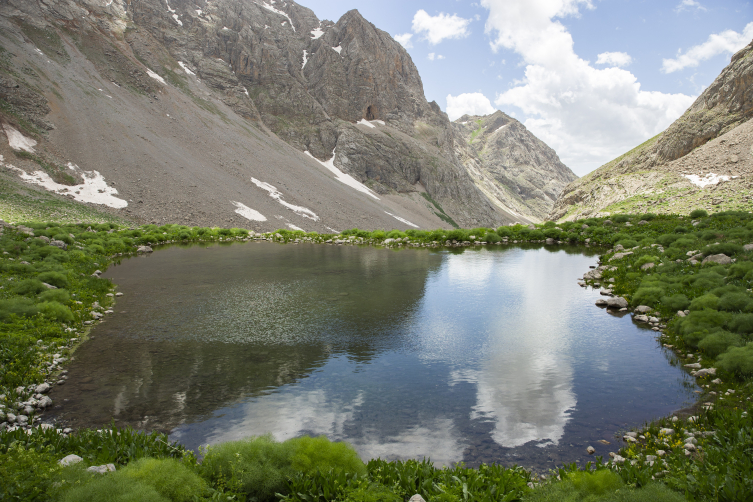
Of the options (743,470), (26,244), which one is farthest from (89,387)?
(26,244)

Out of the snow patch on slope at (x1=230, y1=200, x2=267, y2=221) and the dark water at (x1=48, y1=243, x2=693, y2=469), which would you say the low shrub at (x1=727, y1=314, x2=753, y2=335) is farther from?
the snow patch on slope at (x1=230, y1=200, x2=267, y2=221)

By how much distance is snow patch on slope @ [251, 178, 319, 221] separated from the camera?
78375mm

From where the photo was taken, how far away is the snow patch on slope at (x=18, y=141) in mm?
63500

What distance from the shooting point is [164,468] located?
5762 millimetres

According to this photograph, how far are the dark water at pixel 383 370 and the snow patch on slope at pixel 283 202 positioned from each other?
56.4 meters

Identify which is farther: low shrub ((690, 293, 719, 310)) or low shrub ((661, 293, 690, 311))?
low shrub ((661, 293, 690, 311))

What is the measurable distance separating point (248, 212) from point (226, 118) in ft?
165

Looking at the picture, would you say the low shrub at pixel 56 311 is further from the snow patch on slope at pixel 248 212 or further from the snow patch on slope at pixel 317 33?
the snow patch on slope at pixel 317 33

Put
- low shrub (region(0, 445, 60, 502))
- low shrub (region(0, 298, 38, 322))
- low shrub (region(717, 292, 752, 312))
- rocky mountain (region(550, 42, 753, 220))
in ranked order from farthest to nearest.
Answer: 1. rocky mountain (region(550, 42, 753, 220))
2. low shrub (region(717, 292, 752, 312))
3. low shrub (region(0, 298, 38, 322))
4. low shrub (region(0, 445, 60, 502))

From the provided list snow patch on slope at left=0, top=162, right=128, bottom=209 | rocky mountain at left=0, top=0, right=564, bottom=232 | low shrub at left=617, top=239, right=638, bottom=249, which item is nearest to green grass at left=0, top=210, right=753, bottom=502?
low shrub at left=617, top=239, right=638, bottom=249

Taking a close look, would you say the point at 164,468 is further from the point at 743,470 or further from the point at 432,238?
the point at 432,238

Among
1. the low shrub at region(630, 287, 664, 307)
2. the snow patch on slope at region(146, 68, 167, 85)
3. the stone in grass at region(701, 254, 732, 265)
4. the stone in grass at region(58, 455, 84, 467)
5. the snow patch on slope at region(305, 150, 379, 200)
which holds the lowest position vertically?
the stone in grass at region(58, 455, 84, 467)

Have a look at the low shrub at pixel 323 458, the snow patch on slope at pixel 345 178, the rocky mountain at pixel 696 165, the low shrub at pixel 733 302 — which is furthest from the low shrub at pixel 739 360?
the snow patch on slope at pixel 345 178

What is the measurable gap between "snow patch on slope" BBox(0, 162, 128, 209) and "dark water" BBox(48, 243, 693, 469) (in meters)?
47.8
